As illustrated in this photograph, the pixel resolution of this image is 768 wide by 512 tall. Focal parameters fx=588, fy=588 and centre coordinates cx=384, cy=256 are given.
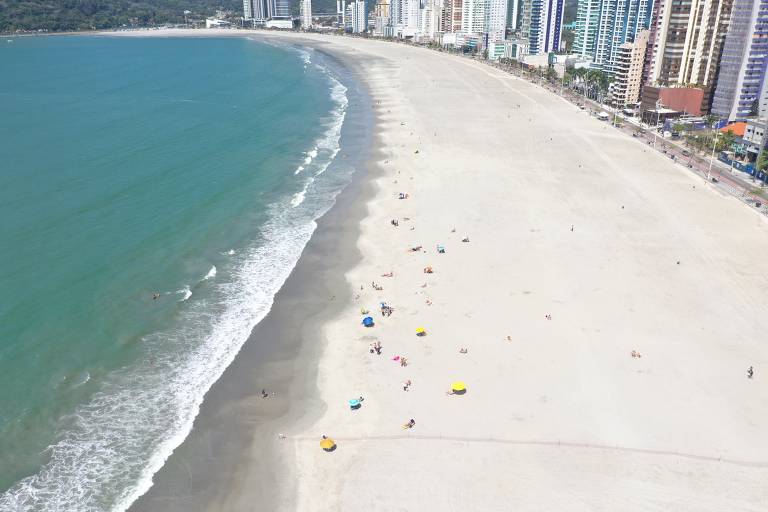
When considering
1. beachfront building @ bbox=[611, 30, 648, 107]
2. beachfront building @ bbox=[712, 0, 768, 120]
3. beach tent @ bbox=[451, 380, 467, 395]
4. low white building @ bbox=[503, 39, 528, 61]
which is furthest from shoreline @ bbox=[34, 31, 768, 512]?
low white building @ bbox=[503, 39, 528, 61]

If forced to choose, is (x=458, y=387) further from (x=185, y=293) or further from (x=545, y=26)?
(x=545, y=26)

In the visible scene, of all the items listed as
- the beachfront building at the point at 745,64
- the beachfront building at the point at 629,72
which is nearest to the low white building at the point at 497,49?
the beachfront building at the point at 629,72

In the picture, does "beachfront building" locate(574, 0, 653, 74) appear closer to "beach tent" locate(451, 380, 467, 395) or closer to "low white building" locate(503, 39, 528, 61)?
"low white building" locate(503, 39, 528, 61)

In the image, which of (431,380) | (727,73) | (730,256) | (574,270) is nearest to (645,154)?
(727,73)

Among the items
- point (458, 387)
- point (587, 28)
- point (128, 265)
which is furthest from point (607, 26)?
Result: point (458, 387)

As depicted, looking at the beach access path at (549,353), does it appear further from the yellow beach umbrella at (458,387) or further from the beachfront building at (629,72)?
the beachfront building at (629,72)
